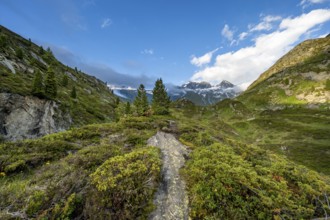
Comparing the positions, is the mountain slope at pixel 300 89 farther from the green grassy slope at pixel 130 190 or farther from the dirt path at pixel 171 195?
the dirt path at pixel 171 195

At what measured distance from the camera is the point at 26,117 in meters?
42.6

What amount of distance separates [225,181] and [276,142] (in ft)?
248

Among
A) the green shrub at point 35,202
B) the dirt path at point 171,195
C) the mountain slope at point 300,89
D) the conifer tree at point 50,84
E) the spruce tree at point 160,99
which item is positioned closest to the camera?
the green shrub at point 35,202

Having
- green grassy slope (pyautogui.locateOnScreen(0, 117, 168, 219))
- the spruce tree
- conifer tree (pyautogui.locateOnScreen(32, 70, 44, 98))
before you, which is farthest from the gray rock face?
green grassy slope (pyautogui.locateOnScreen(0, 117, 168, 219))

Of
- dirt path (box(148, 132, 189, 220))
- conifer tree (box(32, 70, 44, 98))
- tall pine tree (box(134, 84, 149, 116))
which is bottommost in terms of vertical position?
dirt path (box(148, 132, 189, 220))

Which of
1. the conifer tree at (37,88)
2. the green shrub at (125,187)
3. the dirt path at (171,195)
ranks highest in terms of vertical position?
the conifer tree at (37,88)

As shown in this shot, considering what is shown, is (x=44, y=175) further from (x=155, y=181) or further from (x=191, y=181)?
(x=191, y=181)

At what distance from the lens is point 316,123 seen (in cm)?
8569

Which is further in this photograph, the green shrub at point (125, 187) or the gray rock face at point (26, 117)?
the gray rock face at point (26, 117)

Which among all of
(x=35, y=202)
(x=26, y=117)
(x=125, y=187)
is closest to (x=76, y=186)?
(x=35, y=202)

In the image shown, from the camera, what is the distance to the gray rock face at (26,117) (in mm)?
38094

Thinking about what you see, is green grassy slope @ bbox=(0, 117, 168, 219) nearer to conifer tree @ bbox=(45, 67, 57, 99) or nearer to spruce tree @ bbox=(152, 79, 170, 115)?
spruce tree @ bbox=(152, 79, 170, 115)

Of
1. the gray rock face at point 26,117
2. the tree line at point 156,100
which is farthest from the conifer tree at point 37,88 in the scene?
the tree line at point 156,100

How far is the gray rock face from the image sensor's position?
38094 millimetres
